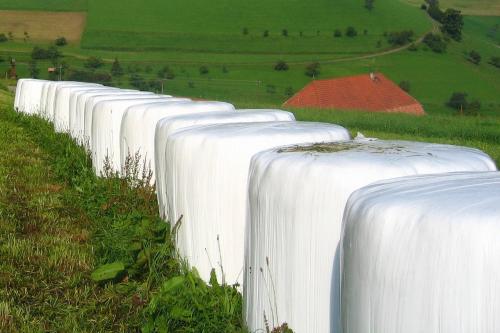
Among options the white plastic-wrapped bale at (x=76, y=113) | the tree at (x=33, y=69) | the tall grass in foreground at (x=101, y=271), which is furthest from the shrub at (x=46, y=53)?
the tall grass in foreground at (x=101, y=271)

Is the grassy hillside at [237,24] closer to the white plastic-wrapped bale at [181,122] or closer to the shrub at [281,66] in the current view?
the shrub at [281,66]

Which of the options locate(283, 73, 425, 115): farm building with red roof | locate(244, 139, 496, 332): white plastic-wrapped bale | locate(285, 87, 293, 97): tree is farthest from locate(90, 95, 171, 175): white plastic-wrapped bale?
locate(285, 87, 293, 97): tree

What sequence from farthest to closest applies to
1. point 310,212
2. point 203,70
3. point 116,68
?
point 203,70 < point 116,68 < point 310,212

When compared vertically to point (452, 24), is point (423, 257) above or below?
below

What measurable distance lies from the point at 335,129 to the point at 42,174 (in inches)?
231

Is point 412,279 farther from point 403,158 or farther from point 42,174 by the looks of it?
point 42,174

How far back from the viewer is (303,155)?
11.4 feet

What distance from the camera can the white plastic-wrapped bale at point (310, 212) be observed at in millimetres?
3170

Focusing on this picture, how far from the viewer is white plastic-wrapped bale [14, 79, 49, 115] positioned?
Answer: 20.7 meters

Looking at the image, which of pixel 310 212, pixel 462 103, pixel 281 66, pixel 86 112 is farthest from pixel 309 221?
pixel 281 66

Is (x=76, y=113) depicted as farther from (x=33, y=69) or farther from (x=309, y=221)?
(x=33, y=69)

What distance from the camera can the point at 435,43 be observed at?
77.9 m

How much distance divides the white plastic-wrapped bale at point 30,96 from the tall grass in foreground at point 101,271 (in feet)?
41.1

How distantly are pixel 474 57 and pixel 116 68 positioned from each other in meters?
31.5
